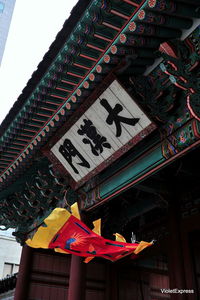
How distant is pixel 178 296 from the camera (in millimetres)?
5863

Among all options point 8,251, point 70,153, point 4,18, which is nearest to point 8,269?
point 8,251

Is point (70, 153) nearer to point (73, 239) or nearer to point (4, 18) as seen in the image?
point (73, 239)

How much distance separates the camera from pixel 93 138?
5680mm

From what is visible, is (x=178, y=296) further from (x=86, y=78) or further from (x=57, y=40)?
(x=57, y=40)

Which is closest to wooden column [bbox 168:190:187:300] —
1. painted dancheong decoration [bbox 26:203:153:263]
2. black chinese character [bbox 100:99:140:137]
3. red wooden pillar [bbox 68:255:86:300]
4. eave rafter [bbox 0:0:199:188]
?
painted dancheong decoration [bbox 26:203:153:263]

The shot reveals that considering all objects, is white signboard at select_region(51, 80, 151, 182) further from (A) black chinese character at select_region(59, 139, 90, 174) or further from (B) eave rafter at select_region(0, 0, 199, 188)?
(B) eave rafter at select_region(0, 0, 199, 188)

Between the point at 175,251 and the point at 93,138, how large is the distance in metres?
2.91

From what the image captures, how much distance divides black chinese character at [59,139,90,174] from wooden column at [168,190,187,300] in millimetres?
2168

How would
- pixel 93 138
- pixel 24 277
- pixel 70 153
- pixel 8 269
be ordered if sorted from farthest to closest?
1. pixel 8 269
2. pixel 24 277
3. pixel 70 153
4. pixel 93 138

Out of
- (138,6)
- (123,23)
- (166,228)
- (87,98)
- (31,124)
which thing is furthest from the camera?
(166,228)

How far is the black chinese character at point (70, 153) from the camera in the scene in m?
6.14

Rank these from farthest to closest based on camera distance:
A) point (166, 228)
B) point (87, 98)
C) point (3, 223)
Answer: point (3, 223)
point (166, 228)
point (87, 98)

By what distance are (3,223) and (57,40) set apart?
26.2 feet

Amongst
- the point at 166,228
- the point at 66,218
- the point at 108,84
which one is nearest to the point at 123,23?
the point at 108,84
